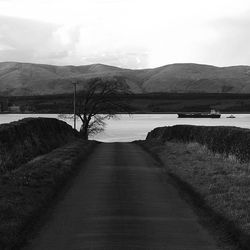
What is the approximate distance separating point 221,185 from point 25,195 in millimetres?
5846

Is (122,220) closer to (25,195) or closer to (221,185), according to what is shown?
(25,195)

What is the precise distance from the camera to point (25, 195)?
1303 centimetres

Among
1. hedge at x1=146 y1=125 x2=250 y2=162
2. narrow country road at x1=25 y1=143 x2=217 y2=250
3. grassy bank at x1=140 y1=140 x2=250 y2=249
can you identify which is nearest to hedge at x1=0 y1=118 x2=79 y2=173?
narrow country road at x1=25 y1=143 x2=217 y2=250

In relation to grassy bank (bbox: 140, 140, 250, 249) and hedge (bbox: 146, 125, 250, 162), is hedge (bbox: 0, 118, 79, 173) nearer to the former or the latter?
grassy bank (bbox: 140, 140, 250, 249)

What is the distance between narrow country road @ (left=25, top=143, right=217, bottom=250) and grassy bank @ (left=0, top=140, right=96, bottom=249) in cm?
40

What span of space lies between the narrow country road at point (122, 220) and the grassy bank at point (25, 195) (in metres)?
0.40

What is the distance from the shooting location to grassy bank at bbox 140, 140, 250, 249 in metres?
10.3

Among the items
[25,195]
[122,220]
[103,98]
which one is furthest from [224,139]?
[103,98]

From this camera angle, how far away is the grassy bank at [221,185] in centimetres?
1029

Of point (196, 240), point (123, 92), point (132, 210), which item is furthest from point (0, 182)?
point (123, 92)

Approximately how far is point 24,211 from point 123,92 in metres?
66.2

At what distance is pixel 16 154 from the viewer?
24.6 meters

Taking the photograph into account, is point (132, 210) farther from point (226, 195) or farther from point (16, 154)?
point (16, 154)

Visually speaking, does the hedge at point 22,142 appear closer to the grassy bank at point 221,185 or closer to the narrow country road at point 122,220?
the narrow country road at point 122,220
